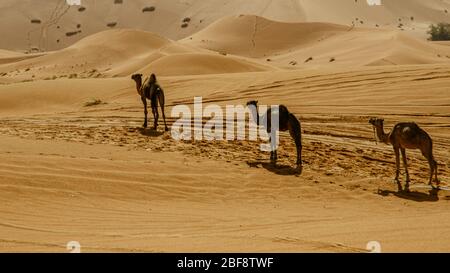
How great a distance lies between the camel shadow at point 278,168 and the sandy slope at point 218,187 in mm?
57

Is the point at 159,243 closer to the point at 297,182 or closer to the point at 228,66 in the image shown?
the point at 297,182

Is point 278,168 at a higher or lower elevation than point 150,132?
lower

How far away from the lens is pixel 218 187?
8844 mm

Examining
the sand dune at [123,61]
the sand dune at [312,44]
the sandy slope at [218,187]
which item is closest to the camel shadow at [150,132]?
the sandy slope at [218,187]

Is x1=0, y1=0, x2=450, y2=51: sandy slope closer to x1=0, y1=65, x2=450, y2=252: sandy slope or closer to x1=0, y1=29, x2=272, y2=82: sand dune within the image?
x1=0, y1=29, x2=272, y2=82: sand dune

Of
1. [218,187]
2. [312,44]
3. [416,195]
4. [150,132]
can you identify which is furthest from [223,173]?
[312,44]

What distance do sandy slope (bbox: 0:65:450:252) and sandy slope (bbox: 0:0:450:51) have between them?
1863 inches

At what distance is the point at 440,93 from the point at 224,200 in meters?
11.0

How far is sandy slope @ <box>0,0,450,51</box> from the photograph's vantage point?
60.7 metres

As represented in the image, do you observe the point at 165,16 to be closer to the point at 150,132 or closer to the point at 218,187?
the point at 150,132

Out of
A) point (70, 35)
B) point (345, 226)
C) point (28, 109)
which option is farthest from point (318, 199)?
point (70, 35)

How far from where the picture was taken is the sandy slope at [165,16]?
60719mm

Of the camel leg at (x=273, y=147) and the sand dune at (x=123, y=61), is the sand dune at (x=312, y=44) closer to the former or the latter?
the sand dune at (x=123, y=61)

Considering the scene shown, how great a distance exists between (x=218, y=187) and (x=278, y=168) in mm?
1615
